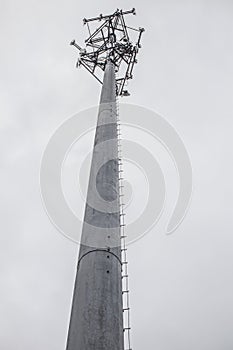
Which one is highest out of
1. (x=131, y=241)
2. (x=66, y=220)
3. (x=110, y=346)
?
(x=66, y=220)

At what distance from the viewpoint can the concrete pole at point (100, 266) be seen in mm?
7336

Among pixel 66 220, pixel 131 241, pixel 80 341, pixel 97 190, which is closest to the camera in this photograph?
pixel 80 341

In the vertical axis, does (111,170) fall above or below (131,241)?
above

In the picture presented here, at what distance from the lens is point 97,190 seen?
1068 centimetres

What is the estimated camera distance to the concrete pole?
7.34m

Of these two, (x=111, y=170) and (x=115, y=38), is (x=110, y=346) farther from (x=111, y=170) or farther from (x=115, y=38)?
(x=115, y=38)

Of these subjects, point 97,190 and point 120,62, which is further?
point 120,62

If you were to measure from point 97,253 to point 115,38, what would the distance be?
53.3 ft

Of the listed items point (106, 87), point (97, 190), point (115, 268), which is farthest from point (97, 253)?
point (106, 87)

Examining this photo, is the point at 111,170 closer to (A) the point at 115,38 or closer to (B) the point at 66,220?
(B) the point at 66,220

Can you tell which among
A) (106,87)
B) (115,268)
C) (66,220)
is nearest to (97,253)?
(115,268)

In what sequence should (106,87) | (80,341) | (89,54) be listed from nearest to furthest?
1. (80,341)
2. (106,87)
3. (89,54)

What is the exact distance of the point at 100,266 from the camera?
8703mm

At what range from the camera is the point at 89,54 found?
21734 mm
